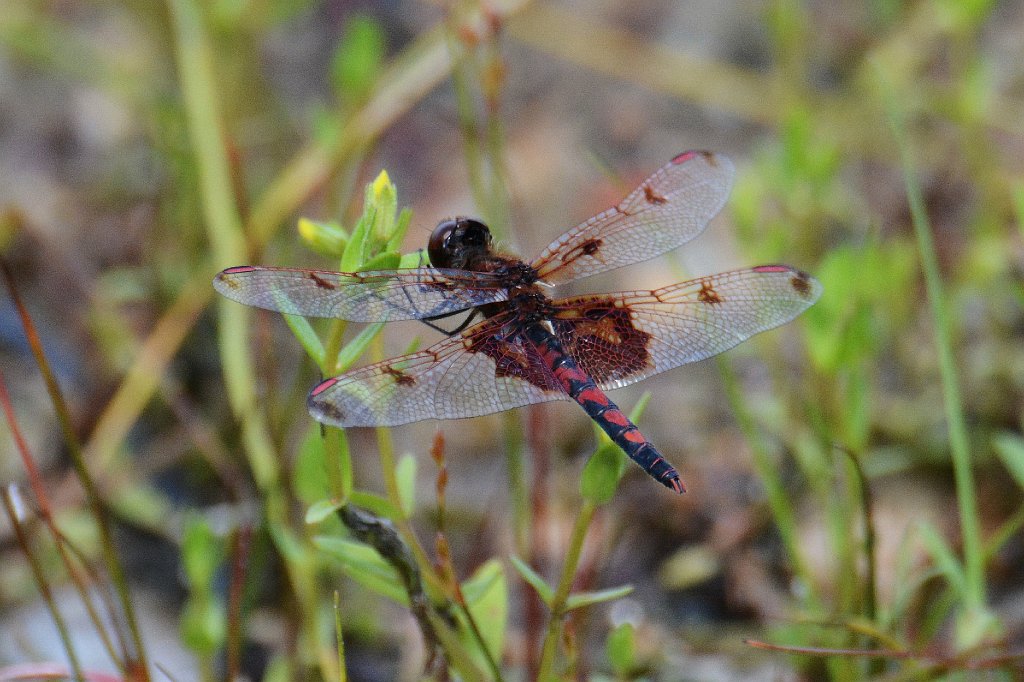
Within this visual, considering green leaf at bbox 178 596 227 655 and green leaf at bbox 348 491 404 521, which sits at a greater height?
green leaf at bbox 348 491 404 521

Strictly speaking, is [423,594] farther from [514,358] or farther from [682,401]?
[682,401]

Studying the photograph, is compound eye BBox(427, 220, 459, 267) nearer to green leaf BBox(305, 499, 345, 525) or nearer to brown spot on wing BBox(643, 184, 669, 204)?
brown spot on wing BBox(643, 184, 669, 204)

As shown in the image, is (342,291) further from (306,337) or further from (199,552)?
(199,552)

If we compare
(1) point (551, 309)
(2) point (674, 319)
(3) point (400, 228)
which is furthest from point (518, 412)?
(3) point (400, 228)

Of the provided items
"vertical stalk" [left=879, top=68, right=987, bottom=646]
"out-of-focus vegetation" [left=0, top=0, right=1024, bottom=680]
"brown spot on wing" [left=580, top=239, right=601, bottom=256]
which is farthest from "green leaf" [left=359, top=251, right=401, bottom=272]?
"vertical stalk" [left=879, top=68, right=987, bottom=646]

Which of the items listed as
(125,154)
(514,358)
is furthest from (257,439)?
(125,154)

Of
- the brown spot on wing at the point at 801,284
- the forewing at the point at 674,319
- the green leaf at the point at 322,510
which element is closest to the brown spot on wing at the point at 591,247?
the forewing at the point at 674,319
